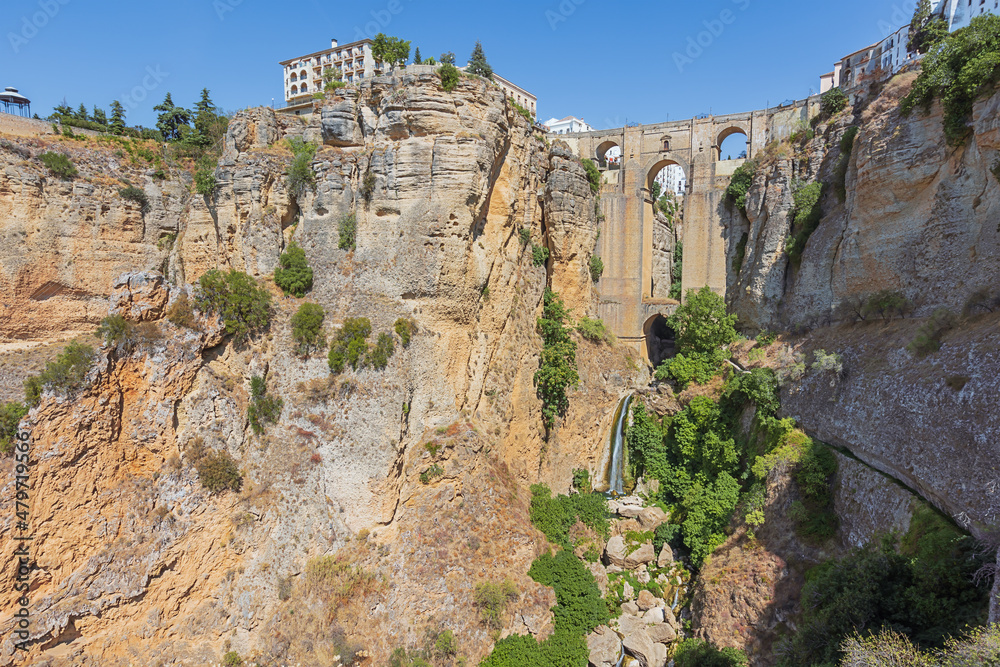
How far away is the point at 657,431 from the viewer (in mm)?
24266

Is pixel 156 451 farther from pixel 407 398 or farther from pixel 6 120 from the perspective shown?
pixel 6 120

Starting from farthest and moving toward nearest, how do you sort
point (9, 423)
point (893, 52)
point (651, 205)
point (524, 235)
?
point (893, 52)
point (651, 205)
point (524, 235)
point (9, 423)

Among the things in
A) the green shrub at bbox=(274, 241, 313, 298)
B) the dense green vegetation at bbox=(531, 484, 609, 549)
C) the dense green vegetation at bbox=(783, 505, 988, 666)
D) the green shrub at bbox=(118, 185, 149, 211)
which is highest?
the green shrub at bbox=(118, 185, 149, 211)

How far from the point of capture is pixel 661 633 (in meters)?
17.1

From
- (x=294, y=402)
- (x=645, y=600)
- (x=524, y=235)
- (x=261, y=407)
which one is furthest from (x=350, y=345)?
(x=645, y=600)

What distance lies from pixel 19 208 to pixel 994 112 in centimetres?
3340

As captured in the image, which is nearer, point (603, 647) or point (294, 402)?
point (603, 647)

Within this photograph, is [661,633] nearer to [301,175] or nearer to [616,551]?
[616,551]

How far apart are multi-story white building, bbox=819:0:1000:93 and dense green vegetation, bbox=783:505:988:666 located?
55.3 ft

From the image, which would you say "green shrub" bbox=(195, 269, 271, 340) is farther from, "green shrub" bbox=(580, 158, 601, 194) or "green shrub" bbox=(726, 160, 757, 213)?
"green shrub" bbox=(726, 160, 757, 213)

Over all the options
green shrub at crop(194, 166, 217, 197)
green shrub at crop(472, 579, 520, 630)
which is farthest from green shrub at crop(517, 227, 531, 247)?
green shrub at crop(472, 579, 520, 630)

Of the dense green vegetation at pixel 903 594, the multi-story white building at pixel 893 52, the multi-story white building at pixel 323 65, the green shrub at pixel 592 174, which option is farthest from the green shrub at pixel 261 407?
the multi-story white building at pixel 323 65

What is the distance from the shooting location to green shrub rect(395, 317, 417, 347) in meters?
18.2

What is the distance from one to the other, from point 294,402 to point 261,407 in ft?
3.67
